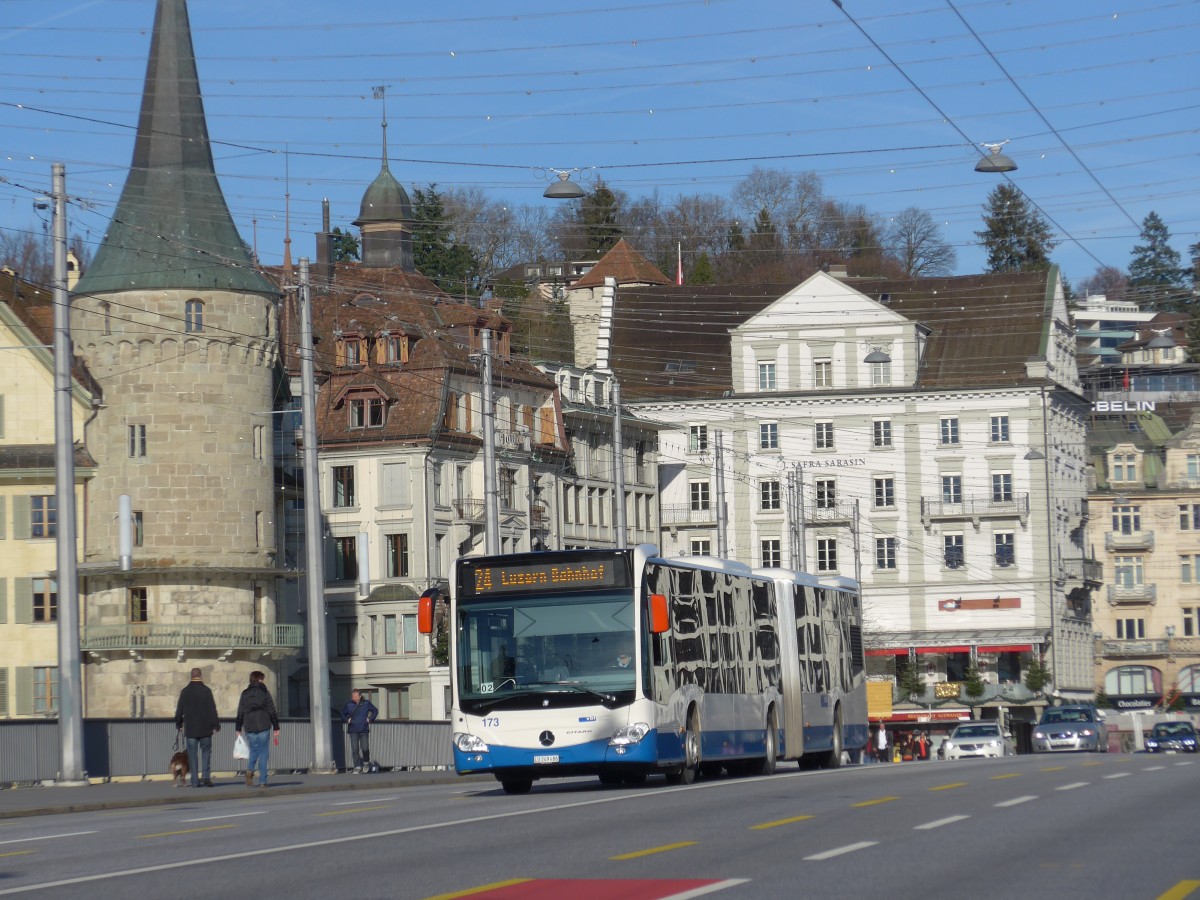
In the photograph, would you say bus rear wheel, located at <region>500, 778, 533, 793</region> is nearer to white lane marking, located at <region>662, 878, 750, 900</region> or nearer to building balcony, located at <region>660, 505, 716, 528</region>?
white lane marking, located at <region>662, 878, 750, 900</region>

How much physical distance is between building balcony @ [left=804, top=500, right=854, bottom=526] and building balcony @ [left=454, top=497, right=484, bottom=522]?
20569 millimetres

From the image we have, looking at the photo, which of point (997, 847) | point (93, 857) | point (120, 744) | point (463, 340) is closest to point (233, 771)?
point (120, 744)

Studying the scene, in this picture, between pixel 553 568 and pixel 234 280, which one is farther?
pixel 234 280

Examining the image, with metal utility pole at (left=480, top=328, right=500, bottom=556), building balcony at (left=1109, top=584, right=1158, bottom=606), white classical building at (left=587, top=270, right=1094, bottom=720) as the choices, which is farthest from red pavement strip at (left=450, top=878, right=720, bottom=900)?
building balcony at (left=1109, top=584, right=1158, bottom=606)

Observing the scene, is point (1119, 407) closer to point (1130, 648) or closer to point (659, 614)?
point (1130, 648)

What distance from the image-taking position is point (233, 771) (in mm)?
41250

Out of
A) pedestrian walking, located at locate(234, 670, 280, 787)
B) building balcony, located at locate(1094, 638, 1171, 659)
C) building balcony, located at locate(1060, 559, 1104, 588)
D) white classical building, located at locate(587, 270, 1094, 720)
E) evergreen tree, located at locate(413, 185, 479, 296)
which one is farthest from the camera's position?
evergreen tree, located at locate(413, 185, 479, 296)

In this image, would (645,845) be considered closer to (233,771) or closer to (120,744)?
(120,744)

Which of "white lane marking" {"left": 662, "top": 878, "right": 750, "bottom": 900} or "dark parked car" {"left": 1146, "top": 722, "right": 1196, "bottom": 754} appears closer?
"white lane marking" {"left": 662, "top": 878, "right": 750, "bottom": 900}

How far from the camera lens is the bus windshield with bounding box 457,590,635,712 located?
25.5 metres

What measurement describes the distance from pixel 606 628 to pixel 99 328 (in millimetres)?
41079

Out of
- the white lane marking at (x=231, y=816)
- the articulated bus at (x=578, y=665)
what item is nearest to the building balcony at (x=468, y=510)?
the articulated bus at (x=578, y=665)

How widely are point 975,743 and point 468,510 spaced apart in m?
26.4

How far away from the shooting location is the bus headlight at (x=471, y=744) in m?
25.4
